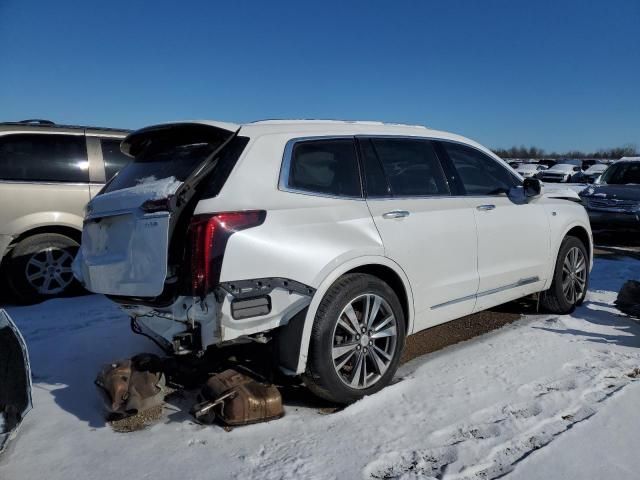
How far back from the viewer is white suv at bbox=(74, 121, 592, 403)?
2.88 meters

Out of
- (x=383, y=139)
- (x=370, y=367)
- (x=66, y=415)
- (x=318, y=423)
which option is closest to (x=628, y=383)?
(x=370, y=367)

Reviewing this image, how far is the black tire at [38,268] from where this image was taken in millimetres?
5602

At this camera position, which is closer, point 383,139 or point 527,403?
point 527,403

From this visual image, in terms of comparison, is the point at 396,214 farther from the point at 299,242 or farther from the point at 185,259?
the point at 185,259

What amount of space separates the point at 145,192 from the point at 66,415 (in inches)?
57.6

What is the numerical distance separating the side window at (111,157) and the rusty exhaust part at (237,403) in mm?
3957

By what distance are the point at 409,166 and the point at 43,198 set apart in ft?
13.3

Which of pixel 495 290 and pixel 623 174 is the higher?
pixel 623 174

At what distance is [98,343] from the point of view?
4.46m

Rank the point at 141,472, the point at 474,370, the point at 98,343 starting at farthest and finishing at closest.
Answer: the point at 98,343 → the point at 474,370 → the point at 141,472

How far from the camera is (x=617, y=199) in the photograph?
422 inches

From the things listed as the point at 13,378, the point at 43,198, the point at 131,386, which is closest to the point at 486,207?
the point at 131,386

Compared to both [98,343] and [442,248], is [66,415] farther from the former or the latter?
[442,248]

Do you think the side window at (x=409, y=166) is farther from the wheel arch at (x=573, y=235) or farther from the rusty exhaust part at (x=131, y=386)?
the rusty exhaust part at (x=131, y=386)
